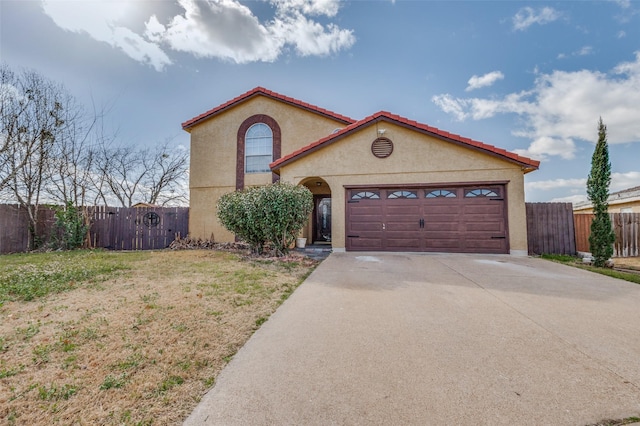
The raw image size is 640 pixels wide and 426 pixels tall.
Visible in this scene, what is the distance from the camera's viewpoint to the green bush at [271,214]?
27.8ft

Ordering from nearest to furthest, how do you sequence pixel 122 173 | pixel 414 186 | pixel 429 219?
pixel 429 219 < pixel 414 186 < pixel 122 173

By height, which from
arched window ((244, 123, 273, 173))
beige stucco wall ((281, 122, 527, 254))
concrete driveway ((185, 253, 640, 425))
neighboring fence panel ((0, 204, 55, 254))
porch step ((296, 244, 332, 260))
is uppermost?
arched window ((244, 123, 273, 173))

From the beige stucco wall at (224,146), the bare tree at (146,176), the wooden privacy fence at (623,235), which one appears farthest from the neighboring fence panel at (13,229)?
the wooden privacy fence at (623,235)

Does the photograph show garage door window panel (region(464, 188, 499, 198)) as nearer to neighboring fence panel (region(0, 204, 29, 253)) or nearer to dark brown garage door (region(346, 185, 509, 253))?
dark brown garage door (region(346, 185, 509, 253))

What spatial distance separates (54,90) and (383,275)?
15978 millimetres

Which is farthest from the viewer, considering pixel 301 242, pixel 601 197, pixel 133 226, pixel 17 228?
pixel 133 226

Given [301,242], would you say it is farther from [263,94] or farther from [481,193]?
[263,94]

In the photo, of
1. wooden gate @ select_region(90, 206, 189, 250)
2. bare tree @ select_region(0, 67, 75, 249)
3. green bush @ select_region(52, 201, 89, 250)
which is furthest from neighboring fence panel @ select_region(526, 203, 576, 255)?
bare tree @ select_region(0, 67, 75, 249)

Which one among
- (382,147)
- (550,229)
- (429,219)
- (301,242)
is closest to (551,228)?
(550,229)

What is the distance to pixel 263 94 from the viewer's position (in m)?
13.3

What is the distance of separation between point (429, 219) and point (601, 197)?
484 cm

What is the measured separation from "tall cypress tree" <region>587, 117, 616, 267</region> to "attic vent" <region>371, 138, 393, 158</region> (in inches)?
238

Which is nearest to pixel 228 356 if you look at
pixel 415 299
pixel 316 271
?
pixel 415 299

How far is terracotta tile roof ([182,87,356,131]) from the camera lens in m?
12.7
